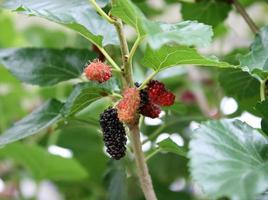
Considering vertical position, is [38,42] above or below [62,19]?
below

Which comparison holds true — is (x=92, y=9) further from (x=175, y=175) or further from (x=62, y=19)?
(x=175, y=175)

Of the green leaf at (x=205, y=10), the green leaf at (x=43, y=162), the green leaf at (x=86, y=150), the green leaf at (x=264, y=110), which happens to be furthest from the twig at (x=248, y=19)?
the green leaf at (x=86, y=150)

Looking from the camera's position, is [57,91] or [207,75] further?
[207,75]

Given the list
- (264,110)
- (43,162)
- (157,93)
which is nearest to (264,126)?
(264,110)

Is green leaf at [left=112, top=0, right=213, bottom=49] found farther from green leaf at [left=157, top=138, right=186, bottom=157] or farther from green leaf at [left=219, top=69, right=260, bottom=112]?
green leaf at [left=219, top=69, right=260, bottom=112]

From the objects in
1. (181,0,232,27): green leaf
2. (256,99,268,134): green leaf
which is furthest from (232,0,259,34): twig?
(256,99,268,134): green leaf

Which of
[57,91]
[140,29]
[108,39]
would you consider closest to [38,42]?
[57,91]
